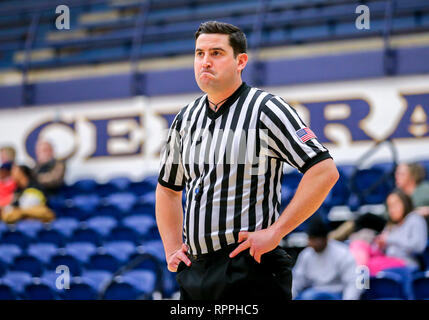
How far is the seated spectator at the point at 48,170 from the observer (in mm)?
8109

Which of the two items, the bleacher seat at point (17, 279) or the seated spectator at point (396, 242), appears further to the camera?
the bleacher seat at point (17, 279)

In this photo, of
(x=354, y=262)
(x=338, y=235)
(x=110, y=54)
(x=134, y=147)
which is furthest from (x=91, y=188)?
(x=354, y=262)

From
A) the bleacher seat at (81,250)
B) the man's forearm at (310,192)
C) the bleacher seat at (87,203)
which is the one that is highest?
the man's forearm at (310,192)

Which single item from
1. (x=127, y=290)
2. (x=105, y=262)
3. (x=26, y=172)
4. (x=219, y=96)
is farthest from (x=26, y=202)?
(x=219, y=96)

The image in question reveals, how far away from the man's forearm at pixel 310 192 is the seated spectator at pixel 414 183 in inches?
156

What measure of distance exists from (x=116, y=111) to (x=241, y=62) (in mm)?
Answer: 6851

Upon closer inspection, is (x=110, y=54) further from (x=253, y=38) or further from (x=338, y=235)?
(x=338, y=235)

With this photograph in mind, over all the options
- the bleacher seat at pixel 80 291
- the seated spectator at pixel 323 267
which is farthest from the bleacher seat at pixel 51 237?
the seated spectator at pixel 323 267

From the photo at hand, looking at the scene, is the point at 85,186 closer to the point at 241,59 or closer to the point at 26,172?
the point at 26,172

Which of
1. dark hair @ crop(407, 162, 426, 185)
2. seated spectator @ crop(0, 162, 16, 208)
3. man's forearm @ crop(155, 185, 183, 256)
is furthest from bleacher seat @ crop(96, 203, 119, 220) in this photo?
man's forearm @ crop(155, 185, 183, 256)

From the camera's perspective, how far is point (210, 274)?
207cm

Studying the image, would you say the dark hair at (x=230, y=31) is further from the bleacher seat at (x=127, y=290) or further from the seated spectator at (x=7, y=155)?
the seated spectator at (x=7, y=155)

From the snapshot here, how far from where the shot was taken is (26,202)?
7684mm

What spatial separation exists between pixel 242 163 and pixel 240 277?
0.37m
